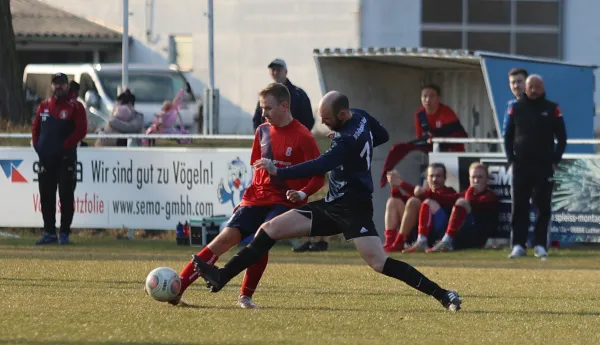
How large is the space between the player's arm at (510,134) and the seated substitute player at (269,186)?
6518 mm

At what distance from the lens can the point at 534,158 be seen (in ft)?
55.0

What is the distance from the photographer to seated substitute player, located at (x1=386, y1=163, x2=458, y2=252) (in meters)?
18.1

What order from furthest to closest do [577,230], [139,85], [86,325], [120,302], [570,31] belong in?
[570,31]
[139,85]
[577,230]
[120,302]
[86,325]

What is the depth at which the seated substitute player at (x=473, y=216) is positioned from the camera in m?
18.0

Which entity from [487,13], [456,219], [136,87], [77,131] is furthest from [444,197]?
[487,13]

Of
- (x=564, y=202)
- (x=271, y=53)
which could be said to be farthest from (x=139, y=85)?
(x=564, y=202)

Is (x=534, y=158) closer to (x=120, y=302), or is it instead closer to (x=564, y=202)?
(x=564, y=202)

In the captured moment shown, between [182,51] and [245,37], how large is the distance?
2436 millimetres

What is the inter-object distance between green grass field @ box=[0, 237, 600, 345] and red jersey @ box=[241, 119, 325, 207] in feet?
2.74

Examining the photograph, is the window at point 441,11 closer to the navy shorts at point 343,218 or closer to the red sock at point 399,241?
the red sock at point 399,241

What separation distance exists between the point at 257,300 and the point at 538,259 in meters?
6.45

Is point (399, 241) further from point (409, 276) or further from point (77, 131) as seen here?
point (409, 276)

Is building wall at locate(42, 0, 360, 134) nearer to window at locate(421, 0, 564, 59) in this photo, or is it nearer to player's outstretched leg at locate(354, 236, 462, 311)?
window at locate(421, 0, 564, 59)

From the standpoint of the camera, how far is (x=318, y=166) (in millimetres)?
9984
